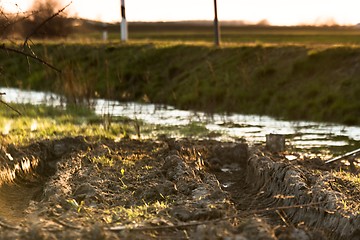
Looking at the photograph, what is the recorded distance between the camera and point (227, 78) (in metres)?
24.7

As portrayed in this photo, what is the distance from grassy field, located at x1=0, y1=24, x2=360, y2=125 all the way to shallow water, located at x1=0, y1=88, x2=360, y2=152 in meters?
0.70

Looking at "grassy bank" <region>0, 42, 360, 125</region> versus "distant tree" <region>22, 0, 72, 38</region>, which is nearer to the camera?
"distant tree" <region>22, 0, 72, 38</region>

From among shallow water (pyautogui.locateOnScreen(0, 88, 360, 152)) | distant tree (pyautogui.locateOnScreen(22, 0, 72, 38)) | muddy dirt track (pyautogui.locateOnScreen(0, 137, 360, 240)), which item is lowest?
shallow water (pyautogui.locateOnScreen(0, 88, 360, 152))

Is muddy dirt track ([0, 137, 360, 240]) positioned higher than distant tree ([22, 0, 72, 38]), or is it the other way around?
distant tree ([22, 0, 72, 38])

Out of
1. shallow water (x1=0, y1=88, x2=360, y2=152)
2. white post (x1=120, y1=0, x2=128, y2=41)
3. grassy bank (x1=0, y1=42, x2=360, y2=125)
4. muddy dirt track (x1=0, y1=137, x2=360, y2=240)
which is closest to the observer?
muddy dirt track (x1=0, y1=137, x2=360, y2=240)

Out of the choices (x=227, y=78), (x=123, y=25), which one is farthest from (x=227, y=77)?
(x=123, y=25)

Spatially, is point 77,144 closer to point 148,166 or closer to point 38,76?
point 148,166

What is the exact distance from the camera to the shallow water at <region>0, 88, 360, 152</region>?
1588 centimetres

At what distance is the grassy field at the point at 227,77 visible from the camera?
68.6 feet

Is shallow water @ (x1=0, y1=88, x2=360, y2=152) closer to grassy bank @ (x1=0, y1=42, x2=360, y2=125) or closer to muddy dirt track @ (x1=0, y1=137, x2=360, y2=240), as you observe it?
grassy bank @ (x1=0, y1=42, x2=360, y2=125)

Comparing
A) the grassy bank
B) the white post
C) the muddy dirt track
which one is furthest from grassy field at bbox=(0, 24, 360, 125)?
the muddy dirt track

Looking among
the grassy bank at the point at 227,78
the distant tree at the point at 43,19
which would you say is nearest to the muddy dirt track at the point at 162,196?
the distant tree at the point at 43,19

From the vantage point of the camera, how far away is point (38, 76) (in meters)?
31.5

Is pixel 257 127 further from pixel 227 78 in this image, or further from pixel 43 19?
pixel 227 78
